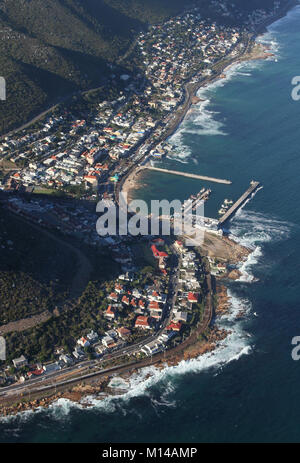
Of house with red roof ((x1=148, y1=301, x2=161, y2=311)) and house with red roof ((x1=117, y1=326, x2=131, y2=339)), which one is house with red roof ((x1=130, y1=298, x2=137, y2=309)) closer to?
house with red roof ((x1=148, y1=301, x2=161, y2=311))

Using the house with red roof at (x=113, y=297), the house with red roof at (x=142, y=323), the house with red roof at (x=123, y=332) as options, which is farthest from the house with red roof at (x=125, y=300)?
the house with red roof at (x=123, y=332)

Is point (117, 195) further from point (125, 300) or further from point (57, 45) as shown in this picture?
point (57, 45)

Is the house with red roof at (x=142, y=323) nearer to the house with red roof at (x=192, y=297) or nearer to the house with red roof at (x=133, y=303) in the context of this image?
the house with red roof at (x=133, y=303)

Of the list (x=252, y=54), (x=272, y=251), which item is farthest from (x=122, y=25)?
(x=272, y=251)

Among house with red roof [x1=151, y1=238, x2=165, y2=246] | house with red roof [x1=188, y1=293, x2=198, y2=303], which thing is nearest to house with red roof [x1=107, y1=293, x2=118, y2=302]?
house with red roof [x1=188, y1=293, x2=198, y2=303]
